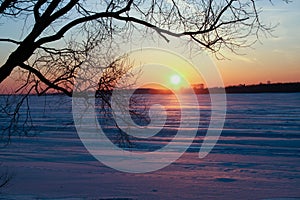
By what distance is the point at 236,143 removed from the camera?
16281mm

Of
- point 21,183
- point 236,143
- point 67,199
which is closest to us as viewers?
point 67,199

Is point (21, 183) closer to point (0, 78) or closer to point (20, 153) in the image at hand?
point (20, 153)

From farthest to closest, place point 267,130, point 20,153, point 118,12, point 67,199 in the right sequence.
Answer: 1. point 267,130
2. point 20,153
3. point 67,199
4. point 118,12

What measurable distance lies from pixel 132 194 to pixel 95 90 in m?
4.25

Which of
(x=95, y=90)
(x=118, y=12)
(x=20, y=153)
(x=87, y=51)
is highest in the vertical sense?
(x=118, y=12)

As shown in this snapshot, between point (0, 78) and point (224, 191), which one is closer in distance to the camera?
point (0, 78)

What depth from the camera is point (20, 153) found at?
1378 cm

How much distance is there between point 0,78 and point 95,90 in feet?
3.32

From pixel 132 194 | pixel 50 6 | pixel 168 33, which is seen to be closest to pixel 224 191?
pixel 132 194

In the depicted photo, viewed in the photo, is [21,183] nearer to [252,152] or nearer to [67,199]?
[67,199]

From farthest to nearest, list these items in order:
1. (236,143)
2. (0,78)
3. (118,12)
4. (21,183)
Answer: (236,143) → (21,183) → (118,12) → (0,78)

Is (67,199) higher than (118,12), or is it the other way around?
(118,12)

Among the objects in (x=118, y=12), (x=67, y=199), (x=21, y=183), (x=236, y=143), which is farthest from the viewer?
(x=236, y=143)

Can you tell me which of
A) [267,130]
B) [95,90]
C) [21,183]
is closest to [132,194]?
[21,183]
